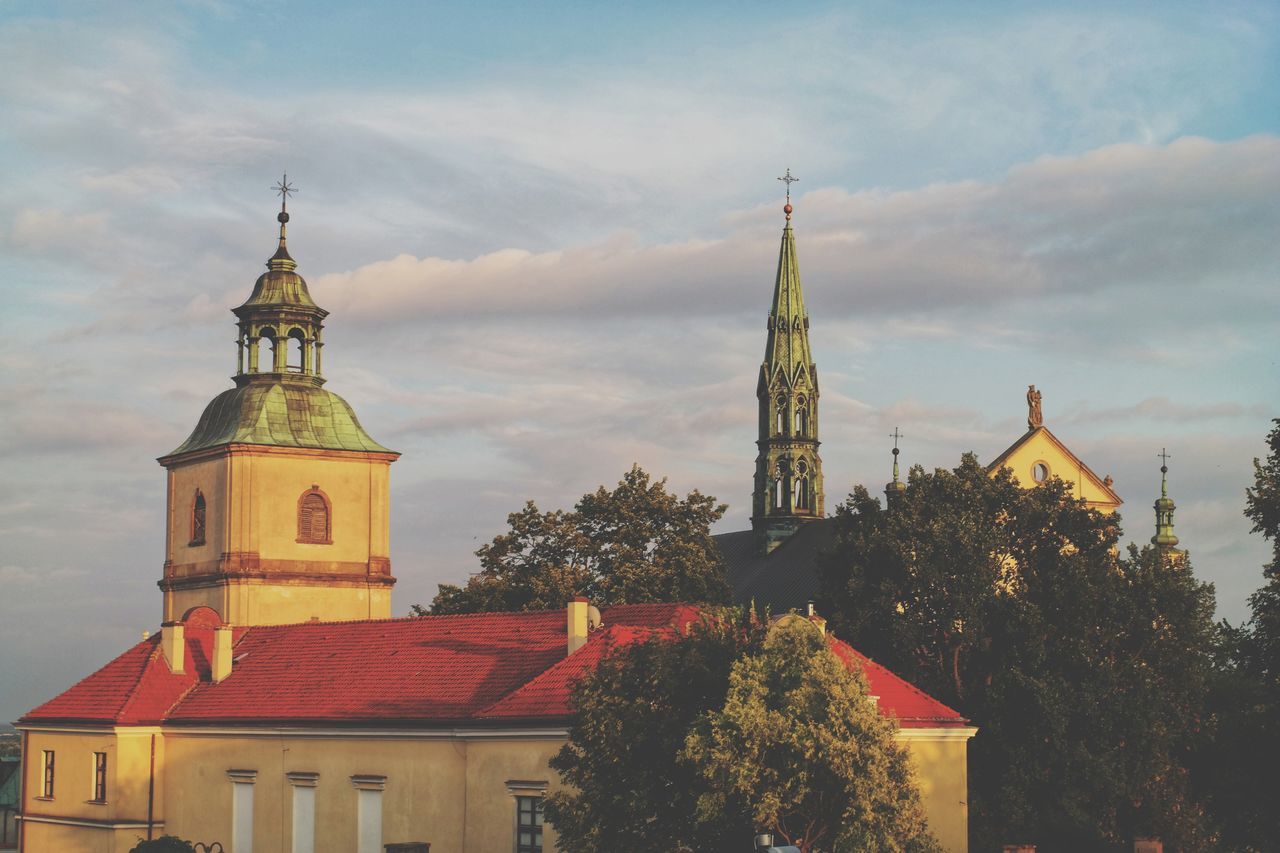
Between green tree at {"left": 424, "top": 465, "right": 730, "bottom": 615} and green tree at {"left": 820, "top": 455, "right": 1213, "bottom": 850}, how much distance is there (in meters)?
7.36

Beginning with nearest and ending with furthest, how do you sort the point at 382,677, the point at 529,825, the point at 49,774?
the point at 529,825, the point at 382,677, the point at 49,774

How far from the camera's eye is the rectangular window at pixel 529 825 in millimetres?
40156

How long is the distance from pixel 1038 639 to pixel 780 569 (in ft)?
89.4

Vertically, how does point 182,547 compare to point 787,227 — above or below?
below

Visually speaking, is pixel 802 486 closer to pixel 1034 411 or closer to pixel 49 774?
pixel 1034 411

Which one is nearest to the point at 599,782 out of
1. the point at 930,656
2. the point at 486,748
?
the point at 486,748

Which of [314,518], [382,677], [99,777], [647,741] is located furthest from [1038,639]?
[99,777]

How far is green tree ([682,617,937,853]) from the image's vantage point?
1247 inches

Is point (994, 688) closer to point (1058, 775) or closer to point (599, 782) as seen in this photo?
point (1058, 775)

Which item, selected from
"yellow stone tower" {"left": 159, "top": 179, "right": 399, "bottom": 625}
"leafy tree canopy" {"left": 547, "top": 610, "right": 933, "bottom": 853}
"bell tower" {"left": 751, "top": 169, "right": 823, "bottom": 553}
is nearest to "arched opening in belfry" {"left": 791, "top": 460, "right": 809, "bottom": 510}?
"bell tower" {"left": 751, "top": 169, "right": 823, "bottom": 553}

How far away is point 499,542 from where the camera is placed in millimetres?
64938

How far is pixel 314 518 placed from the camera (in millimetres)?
62438

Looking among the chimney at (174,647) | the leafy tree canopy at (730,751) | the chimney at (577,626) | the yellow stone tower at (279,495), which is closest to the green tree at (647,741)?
the leafy tree canopy at (730,751)

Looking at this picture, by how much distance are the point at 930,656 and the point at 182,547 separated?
25.5 meters
